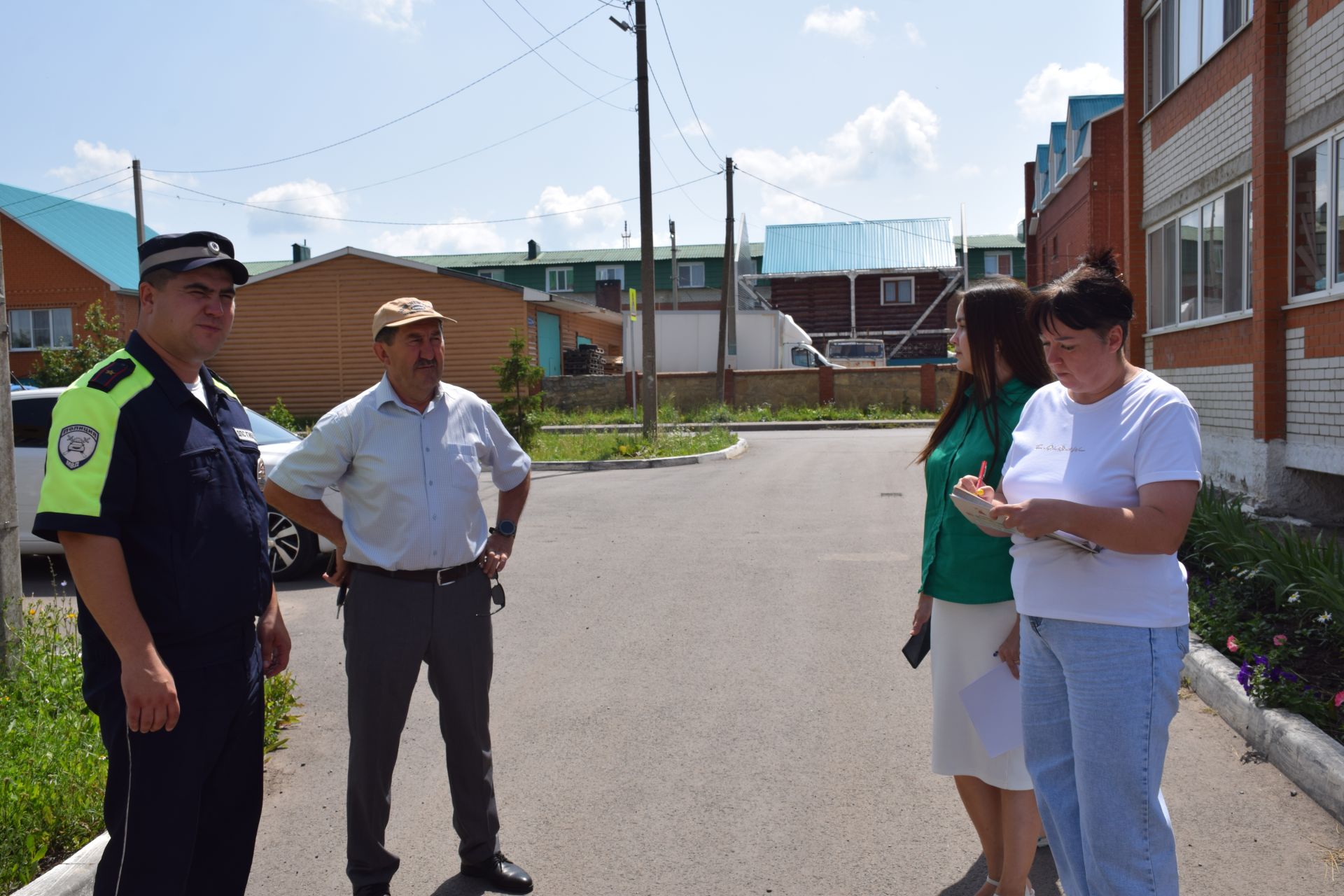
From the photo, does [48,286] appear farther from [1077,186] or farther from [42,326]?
[1077,186]

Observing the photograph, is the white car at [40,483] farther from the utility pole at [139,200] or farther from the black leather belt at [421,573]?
the utility pole at [139,200]

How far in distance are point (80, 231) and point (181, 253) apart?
135 feet

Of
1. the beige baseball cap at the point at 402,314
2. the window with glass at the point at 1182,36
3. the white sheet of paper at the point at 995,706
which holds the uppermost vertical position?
the window with glass at the point at 1182,36

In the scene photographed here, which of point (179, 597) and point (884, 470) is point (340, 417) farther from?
point (884, 470)

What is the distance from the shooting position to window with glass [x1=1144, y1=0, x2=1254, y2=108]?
12.2m

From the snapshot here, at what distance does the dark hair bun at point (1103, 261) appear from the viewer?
286 cm

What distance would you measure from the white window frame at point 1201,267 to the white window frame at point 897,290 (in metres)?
34.2

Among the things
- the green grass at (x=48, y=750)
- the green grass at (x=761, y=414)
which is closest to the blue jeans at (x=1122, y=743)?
the green grass at (x=48, y=750)

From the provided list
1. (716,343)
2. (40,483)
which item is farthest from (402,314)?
(716,343)

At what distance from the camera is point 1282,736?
4.64 metres

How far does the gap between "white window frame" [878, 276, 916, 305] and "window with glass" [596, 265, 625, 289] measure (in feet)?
46.7

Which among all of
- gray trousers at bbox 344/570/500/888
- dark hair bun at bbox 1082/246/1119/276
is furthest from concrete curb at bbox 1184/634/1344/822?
gray trousers at bbox 344/570/500/888

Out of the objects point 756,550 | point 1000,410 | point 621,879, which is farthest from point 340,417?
point 756,550

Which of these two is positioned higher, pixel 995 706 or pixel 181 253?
pixel 181 253
